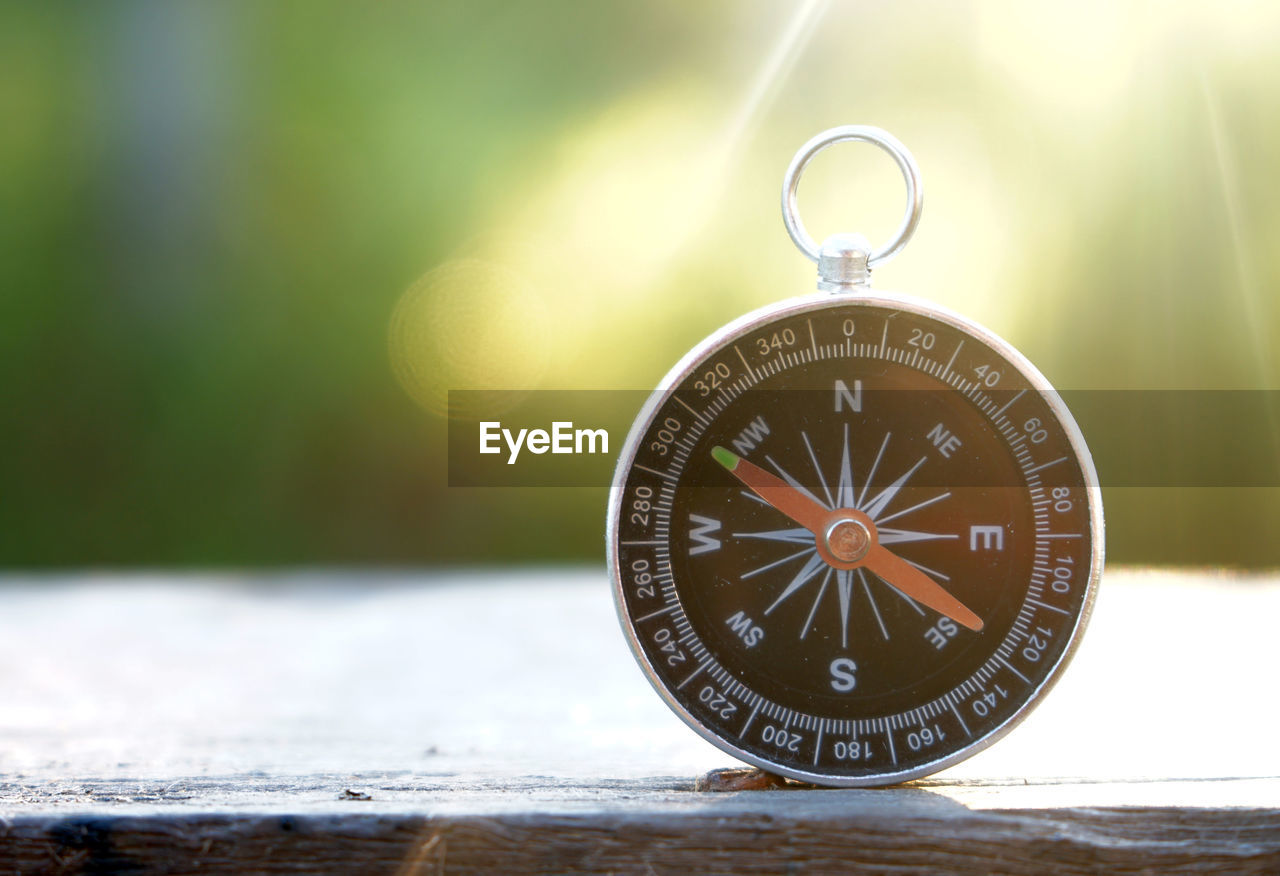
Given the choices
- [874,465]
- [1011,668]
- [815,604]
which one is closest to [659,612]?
[815,604]

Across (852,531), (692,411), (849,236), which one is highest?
(849,236)

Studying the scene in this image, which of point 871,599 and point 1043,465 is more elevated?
point 1043,465

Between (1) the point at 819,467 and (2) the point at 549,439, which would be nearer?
(1) the point at 819,467

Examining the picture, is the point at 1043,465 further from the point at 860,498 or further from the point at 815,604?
the point at 815,604

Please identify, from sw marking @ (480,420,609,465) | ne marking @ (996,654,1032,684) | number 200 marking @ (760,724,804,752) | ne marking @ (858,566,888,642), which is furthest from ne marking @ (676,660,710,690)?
sw marking @ (480,420,609,465)

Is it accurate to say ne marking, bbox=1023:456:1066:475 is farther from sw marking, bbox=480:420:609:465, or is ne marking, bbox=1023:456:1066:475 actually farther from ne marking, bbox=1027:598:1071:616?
sw marking, bbox=480:420:609:465

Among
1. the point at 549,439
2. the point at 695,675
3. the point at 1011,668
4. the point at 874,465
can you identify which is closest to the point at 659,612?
the point at 695,675

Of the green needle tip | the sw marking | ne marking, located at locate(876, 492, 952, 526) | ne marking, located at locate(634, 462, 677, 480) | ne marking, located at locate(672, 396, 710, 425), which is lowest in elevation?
ne marking, located at locate(876, 492, 952, 526)

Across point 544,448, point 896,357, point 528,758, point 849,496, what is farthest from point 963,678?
point 544,448
